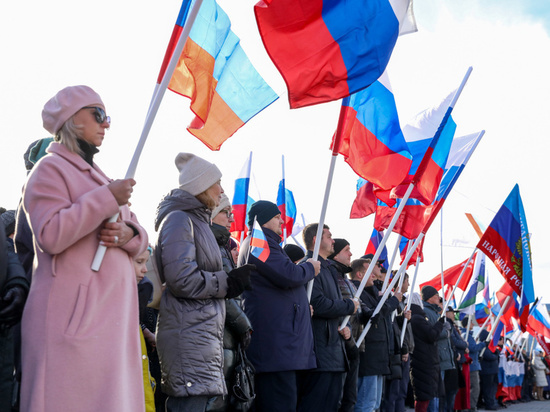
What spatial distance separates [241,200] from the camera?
10.2 meters

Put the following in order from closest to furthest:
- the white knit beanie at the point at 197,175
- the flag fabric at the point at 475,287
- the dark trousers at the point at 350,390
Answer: the white knit beanie at the point at 197,175 → the dark trousers at the point at 350,390 → the flag fabric at the point at 475,287

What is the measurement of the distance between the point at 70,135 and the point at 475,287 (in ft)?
46.6

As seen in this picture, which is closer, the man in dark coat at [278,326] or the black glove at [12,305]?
the black glove at [12,305]

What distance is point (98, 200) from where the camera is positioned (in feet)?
9.72

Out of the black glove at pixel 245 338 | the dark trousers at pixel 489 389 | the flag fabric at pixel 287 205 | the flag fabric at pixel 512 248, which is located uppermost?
the flag fabric at pixel 287 205

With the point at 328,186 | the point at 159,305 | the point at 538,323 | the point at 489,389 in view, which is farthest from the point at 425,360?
the point at 538,323

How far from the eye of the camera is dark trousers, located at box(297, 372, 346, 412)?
20.1 ft

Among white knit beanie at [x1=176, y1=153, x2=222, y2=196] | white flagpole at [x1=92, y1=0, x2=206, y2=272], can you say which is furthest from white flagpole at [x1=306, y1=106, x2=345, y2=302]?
white flagpole at [x1=92, y1=0, x2=206, y2=272]

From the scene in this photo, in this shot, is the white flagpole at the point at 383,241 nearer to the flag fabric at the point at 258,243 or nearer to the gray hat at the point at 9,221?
the flag fabric at the point at 258,243

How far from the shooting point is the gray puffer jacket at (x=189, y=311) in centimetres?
423

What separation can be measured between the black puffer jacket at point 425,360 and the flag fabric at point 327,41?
658 centimetres

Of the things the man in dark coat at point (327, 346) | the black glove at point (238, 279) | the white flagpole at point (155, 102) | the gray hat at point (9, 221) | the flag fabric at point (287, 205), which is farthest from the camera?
the flag fabric at point (287, 205)

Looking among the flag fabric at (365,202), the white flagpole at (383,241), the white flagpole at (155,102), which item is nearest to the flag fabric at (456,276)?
the flag fabric at (365,202)

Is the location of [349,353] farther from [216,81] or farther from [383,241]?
[216,81]
